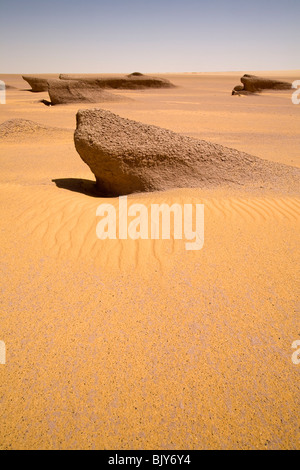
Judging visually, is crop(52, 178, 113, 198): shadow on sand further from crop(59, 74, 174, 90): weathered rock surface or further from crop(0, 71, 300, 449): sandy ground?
crop(59, 74, 174, 90): weathered rock surface

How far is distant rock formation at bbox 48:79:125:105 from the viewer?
18859 mm

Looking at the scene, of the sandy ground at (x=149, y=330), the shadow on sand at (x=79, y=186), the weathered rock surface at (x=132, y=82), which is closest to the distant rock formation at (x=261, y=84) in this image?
the weathered rock surface at (x=132, y=82)

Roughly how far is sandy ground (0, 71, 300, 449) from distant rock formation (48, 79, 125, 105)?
56.9 ft

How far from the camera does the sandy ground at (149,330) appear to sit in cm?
189

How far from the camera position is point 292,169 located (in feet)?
19.1

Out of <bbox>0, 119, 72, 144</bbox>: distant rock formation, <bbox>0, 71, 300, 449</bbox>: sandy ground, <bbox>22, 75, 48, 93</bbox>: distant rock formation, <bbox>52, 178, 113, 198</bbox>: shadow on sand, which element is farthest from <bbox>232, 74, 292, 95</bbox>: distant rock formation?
<bbox>0, 71, 300, 449</bbox>: sandy ground

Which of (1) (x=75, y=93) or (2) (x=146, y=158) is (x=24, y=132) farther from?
(1) (x=75, y=93)

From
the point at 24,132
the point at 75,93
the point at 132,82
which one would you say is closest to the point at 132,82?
the point at 132,82

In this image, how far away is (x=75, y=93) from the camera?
63.9 feet

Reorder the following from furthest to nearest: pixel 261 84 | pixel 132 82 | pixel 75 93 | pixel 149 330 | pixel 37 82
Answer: pixel 132 82 < pixel 261 84 < pixel 37 82 < pixel 75 93 < pixel 149 330

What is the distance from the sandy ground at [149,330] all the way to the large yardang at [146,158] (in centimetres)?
58

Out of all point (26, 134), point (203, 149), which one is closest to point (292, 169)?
point (203, 149)

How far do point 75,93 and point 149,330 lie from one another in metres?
20.6

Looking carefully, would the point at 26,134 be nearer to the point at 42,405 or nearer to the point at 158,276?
the point at 158,276
